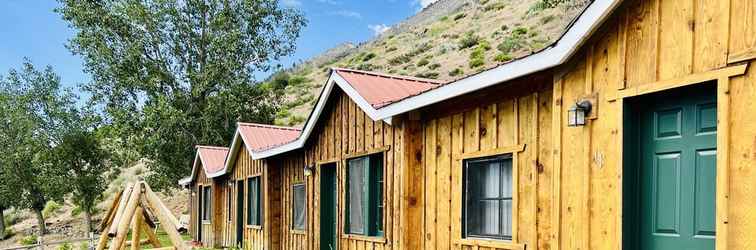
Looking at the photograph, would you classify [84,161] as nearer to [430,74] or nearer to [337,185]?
[430,74]

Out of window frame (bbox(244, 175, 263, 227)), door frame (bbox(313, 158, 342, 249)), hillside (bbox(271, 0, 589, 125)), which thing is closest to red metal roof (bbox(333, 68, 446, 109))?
door frame (bbox(313, 158, 342, 249))

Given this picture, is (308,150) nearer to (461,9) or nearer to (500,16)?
(500,16)

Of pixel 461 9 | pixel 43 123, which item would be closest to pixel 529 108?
pixel 43 123

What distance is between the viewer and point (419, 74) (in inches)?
1452

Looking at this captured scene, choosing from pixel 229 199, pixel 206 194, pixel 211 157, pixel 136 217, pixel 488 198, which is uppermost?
pixel 488 198

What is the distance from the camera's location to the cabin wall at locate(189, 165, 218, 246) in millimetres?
19758

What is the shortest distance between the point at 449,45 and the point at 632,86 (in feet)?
121

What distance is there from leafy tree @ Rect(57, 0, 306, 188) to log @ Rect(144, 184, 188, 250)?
19282mm

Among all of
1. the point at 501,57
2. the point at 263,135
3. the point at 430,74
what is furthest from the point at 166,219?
the point at 430,74

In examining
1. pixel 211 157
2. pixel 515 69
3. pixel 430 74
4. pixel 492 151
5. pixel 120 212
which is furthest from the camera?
pixel 430 74

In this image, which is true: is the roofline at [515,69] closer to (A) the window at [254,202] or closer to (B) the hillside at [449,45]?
(A) the window at [254,202]

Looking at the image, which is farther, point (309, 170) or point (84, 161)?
point (84, 161)

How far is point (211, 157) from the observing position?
2025 centimetres

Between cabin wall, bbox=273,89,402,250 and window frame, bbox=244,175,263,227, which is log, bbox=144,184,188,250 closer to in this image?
cabin wall, bbox=273,89,402,250
